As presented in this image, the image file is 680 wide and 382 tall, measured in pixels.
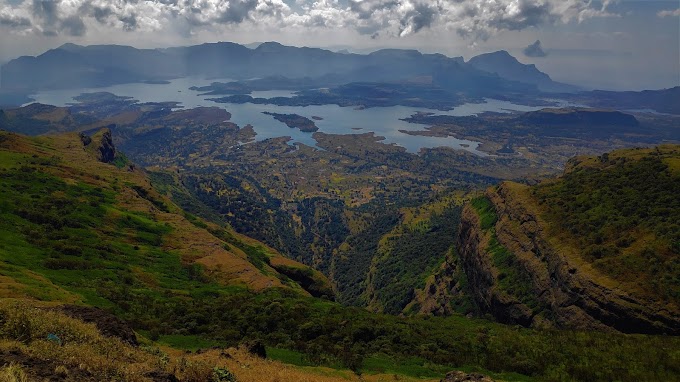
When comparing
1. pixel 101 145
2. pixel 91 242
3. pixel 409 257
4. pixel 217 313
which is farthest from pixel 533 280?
pixel 101 145

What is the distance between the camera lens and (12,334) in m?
16.0

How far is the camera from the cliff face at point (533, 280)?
4450 cm

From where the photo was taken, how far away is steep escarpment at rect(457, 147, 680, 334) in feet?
146

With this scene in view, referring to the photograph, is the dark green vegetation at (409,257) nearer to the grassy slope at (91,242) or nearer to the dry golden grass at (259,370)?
the grassy slope at (91,242)

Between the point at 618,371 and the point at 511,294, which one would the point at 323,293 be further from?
the point at 618,371

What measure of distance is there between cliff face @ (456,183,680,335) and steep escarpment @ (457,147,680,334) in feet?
0.29

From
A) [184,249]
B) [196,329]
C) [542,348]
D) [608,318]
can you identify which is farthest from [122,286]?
[608,318]

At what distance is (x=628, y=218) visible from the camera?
5738 cm

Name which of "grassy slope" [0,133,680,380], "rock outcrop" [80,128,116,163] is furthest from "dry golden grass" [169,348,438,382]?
"rock outcrop" [80,128,116,163]

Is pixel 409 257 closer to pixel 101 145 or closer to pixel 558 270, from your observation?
pixel 558 270

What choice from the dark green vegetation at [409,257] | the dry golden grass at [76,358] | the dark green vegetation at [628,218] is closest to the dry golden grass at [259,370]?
the dry golden grass at [76,358]

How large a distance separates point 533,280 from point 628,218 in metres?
16.1

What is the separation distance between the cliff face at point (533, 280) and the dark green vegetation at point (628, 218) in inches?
92.7

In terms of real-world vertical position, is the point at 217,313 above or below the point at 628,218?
below
